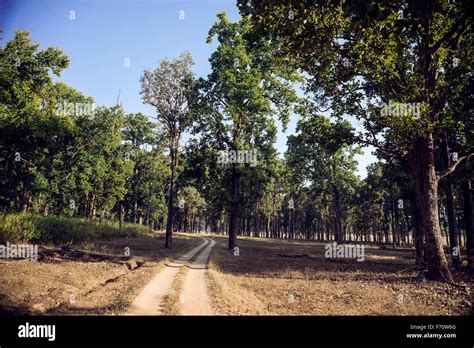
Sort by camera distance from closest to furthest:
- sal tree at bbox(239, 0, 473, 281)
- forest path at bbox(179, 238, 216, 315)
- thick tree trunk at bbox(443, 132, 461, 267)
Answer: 1. forest path at bbox(179, 238, 216, 315)
2. sal tree at bbox(239, 0, 473, 281)
3. thick tree trunk at bbox(443, 132, 461, 267)

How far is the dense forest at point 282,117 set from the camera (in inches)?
405

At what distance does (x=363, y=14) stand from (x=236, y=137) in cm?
2642

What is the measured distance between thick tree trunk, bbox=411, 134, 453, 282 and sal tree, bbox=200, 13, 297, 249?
1664 centimetres

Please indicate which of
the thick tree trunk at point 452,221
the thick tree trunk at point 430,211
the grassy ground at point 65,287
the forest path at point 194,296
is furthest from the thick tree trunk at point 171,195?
the thick tree trunk at point 452,221

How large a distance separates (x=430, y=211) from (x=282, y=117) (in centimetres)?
1845

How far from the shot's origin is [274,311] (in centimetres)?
1034

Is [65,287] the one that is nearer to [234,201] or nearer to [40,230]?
[40,230]

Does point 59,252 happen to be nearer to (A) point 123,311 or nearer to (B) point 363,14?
(A) point 123,311

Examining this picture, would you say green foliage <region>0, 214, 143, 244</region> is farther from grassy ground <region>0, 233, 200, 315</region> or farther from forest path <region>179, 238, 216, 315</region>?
forest path <region>179, 238, 216, 315</region>

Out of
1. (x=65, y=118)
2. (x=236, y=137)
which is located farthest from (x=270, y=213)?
(x=65, y=118)

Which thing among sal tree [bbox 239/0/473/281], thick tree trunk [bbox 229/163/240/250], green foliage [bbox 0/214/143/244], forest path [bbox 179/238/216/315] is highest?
sal tree [bbox 239/0/473/281]

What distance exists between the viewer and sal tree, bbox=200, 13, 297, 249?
29.3 meters

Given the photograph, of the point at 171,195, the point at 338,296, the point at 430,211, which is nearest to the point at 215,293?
the point at 338,296

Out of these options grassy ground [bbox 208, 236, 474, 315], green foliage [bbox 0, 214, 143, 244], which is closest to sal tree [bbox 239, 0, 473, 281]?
grassy ground [bbox 208, 236, 474, 315]
